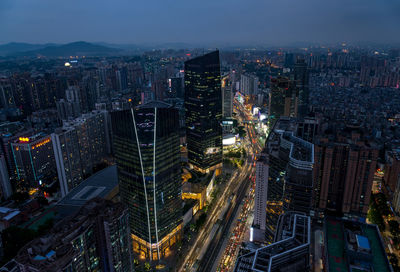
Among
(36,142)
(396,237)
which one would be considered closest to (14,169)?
(36,142)

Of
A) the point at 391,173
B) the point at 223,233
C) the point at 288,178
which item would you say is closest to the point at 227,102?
the point at 391,173

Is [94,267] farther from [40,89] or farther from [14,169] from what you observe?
[40,89]

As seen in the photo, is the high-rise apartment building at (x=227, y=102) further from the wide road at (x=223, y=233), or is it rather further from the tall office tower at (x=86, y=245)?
the tall office tower at (x=86, y=245)

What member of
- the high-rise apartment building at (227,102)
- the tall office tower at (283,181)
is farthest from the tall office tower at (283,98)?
the tall office tower at (283,181)

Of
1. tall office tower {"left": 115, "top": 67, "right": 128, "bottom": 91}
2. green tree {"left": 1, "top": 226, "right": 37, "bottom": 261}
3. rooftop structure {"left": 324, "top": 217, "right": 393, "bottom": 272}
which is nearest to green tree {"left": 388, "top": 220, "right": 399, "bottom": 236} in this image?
rooftop structure {"left": 324, "top": 217, "right": 393, "bottom": 272}

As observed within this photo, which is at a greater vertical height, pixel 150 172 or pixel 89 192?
pixel 150 172

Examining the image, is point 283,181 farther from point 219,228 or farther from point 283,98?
point 283,98
